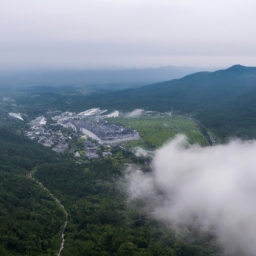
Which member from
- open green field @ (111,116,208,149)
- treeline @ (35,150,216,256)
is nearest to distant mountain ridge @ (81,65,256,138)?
open green field @ (111,116,208,149)

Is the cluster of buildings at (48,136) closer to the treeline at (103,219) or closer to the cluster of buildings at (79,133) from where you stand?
the cluster of buildings at (79,133)

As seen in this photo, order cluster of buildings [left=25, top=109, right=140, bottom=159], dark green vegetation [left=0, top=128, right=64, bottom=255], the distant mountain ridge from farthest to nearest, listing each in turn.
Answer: the distant mountain ridge < cluster of buildings [left=25, top=109, right=140, bottom=159] < dark green vegetation [left=0, top=128, right=64, bottom=255]

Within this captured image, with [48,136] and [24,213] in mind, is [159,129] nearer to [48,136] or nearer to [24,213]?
[48,136]

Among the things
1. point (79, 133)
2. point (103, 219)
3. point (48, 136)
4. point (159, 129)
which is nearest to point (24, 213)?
point (103, 219)

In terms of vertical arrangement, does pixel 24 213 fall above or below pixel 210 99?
below

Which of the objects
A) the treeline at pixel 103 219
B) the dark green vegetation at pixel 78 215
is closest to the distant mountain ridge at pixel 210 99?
the treeline at pixel 103 219

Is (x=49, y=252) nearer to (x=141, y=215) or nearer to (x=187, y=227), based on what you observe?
(x=141, y=215)

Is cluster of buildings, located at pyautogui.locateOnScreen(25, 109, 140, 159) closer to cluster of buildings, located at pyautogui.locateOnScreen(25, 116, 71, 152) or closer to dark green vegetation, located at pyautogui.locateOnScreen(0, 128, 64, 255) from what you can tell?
cluster of buildings, located at pyautogui.locateOnScreen(25, 116, 71, 152)
